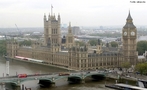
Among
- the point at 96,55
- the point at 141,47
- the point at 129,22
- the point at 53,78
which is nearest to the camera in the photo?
the point at 53,78

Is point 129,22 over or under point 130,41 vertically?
over

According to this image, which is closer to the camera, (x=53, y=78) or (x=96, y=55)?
(x=53, y=78)

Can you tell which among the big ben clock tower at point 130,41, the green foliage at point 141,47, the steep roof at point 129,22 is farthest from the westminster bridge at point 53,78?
the green foliage at point 141,47

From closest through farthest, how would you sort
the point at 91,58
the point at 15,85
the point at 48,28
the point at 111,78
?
the point at 15,85
the point at 111,78
the point at 91,58
the point at 48,28

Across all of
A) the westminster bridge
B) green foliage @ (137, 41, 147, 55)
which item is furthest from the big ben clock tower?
green foliage @ (137, 41, 147, 55)

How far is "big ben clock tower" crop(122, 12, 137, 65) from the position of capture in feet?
226

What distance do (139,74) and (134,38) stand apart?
13.2 meters

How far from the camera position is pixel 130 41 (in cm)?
6938

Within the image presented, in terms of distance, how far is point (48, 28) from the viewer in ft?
310

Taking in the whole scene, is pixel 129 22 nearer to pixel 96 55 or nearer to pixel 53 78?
pixel 96 55

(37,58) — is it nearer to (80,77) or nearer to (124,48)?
(124,48)

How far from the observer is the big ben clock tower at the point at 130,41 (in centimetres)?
6894

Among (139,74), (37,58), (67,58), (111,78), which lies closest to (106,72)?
(111,78)

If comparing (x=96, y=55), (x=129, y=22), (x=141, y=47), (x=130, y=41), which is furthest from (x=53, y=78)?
(x=141, y=47)
